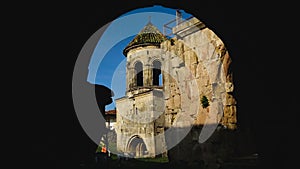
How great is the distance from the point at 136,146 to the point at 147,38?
6946 millimetres

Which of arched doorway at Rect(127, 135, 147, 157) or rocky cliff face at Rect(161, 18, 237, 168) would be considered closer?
rocky cliff face at Rect(161, 18, 237, 168)

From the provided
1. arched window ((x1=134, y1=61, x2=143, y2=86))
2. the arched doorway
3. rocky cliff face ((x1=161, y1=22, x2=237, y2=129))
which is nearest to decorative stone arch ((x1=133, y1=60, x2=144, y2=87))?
arched window ((x1=134, y1=61, x2=143, y2=86))

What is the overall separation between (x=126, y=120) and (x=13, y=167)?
14341 millimetres

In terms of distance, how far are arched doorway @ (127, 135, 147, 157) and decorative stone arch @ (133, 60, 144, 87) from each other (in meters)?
3.48

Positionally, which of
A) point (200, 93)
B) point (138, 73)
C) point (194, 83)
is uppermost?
point (138, 73)

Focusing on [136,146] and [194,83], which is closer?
[194,83]

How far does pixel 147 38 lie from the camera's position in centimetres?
1709

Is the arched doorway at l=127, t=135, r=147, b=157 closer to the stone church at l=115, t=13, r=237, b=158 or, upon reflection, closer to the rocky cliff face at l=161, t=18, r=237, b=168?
the stone church at l=115, t=13, r=237, b=158

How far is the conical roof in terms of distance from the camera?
16859mm

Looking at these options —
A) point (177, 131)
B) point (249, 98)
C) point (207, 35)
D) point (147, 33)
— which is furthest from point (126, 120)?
point (249, 98)

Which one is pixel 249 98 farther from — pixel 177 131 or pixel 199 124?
pixel 177 131

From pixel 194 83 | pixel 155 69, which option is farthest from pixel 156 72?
pixel 194 83

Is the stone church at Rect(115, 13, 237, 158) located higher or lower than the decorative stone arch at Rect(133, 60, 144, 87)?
lower

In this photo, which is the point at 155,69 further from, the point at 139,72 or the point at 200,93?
the point at 200,93
